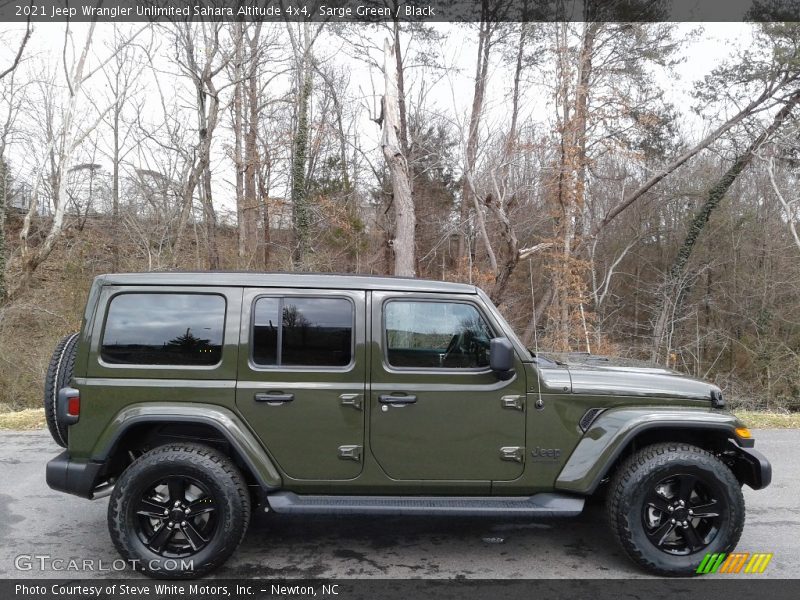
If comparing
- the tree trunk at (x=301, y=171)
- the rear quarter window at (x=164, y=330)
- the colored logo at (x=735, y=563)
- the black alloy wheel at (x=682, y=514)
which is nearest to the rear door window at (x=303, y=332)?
the rear quarter window at (x=164, y=330)

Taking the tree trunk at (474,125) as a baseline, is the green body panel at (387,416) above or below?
below

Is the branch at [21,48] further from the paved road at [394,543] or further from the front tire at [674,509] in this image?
the front tire at [674,509]

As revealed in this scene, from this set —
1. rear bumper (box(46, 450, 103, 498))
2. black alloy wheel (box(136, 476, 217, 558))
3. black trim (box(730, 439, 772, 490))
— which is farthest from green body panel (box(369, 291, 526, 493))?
rear bumper (box(46, 450, 103, 498))

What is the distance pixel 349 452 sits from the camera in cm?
370

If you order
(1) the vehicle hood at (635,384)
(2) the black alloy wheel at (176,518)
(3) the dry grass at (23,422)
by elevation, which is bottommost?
(3) the dry grass at (23,422)

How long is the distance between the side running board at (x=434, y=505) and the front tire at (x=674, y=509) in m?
0.31

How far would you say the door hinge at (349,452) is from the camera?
146 inches

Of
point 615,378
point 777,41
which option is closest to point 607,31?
point 777,41

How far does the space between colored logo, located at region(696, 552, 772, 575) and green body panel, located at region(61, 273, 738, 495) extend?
32.2 inches

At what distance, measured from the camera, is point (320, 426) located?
370cm

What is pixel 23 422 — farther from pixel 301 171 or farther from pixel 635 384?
pixel 301 171

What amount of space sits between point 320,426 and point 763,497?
398cm

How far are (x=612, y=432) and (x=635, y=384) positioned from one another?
0.38 metres

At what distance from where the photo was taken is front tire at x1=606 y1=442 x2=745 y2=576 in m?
3.59
